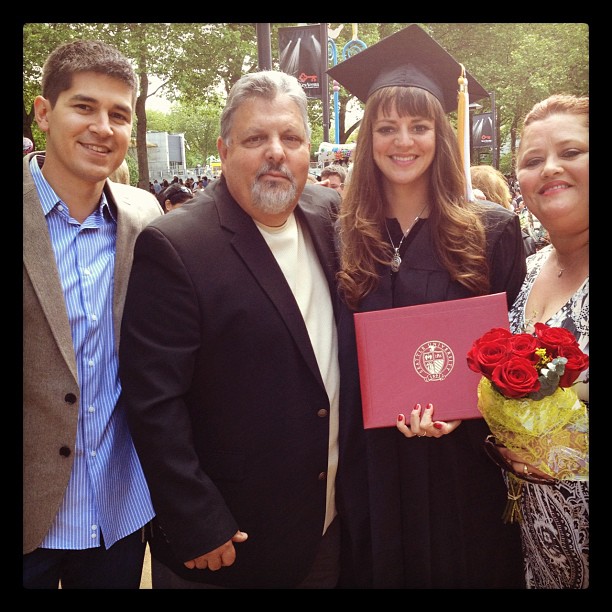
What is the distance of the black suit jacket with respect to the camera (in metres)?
2.08

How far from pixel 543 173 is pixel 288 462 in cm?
148

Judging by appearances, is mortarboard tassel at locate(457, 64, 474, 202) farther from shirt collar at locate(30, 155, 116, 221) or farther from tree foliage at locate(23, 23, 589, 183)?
tree foliage at locate(23, 23, 589, 183)

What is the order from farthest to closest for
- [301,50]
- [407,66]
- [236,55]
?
[236,55] → [301,50] → [407,66]

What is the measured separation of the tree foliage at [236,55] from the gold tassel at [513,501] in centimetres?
1142

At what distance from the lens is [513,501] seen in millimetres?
2301

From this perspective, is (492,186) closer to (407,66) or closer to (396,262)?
(407,66)

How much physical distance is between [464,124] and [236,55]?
657 inches

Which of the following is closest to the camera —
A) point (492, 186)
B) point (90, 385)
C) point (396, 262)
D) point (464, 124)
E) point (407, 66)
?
point (90, 385)

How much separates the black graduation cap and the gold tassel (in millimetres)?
1718

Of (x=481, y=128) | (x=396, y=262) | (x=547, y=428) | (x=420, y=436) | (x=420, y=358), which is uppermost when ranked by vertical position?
(x=481, y=128)

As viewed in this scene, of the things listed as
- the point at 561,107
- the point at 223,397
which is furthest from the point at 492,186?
the point at 223,397

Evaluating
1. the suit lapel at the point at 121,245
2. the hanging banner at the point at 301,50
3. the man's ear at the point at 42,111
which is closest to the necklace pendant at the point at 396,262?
the suit lapel at the point at 121,245

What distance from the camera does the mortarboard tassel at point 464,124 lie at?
2822 millimetres

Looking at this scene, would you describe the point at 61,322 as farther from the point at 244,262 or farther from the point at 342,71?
the point at 342,71
